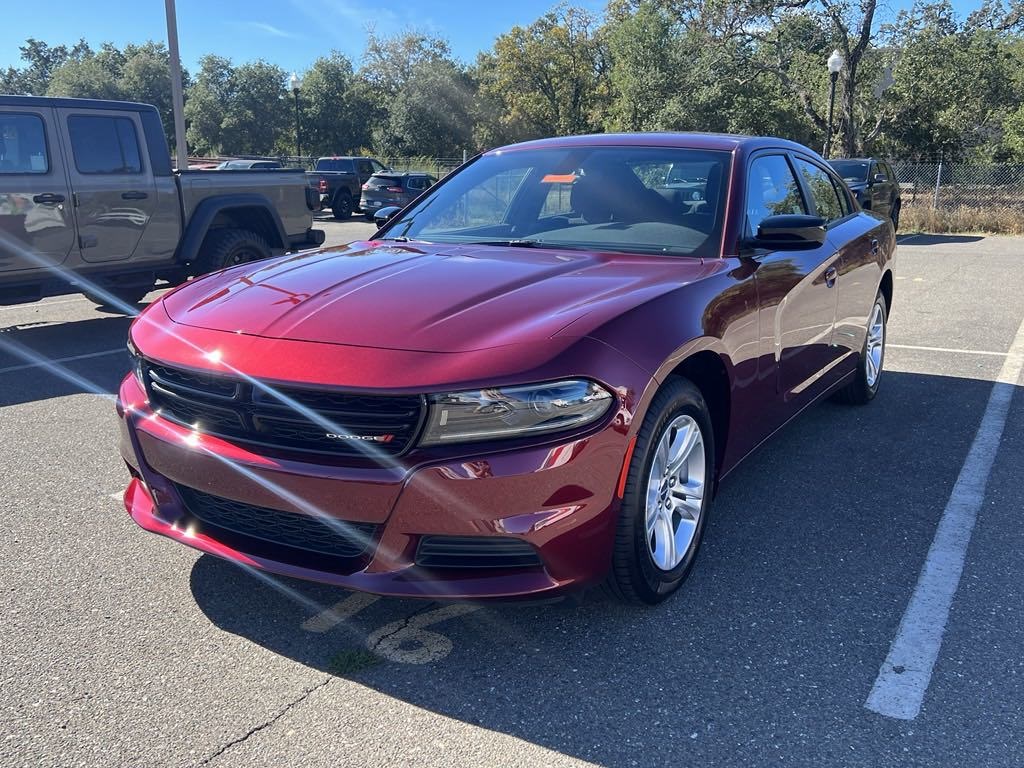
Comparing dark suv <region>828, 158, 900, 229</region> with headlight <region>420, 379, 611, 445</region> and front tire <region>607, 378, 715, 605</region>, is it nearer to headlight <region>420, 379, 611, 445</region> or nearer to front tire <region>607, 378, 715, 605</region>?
front tire <region>607, 378, 715, 605</region>

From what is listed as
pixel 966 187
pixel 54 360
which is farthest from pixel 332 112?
pixel 54 360

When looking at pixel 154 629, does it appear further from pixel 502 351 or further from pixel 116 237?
pixel 116 237

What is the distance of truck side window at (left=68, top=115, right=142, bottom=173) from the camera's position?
7.56 m

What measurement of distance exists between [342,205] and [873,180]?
14.1m

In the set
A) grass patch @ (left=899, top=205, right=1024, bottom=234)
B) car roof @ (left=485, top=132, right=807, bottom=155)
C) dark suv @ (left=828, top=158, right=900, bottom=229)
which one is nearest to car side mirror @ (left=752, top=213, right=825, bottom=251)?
car roof @ (left=485, top=132, right=807, bottom=155)

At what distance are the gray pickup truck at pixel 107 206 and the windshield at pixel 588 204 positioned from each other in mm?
4497

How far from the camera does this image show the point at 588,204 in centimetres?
393

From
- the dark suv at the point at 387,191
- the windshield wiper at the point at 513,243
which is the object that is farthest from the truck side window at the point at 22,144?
the dark suv at the point at 387,191

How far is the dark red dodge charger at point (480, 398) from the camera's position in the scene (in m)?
2.42

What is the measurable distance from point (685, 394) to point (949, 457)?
2469 mm

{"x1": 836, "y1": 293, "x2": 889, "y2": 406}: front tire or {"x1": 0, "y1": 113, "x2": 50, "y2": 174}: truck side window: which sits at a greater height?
{"x1": 0, "y1": 113, "x2": 50, "y2": 174}: truck side window

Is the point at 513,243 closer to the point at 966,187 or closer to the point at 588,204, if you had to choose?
the point at 588,204

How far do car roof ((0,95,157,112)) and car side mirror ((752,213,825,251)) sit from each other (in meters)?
6.14

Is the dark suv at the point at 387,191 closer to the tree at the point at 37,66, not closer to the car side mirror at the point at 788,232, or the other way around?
the car side mirror at the point at 788,232
